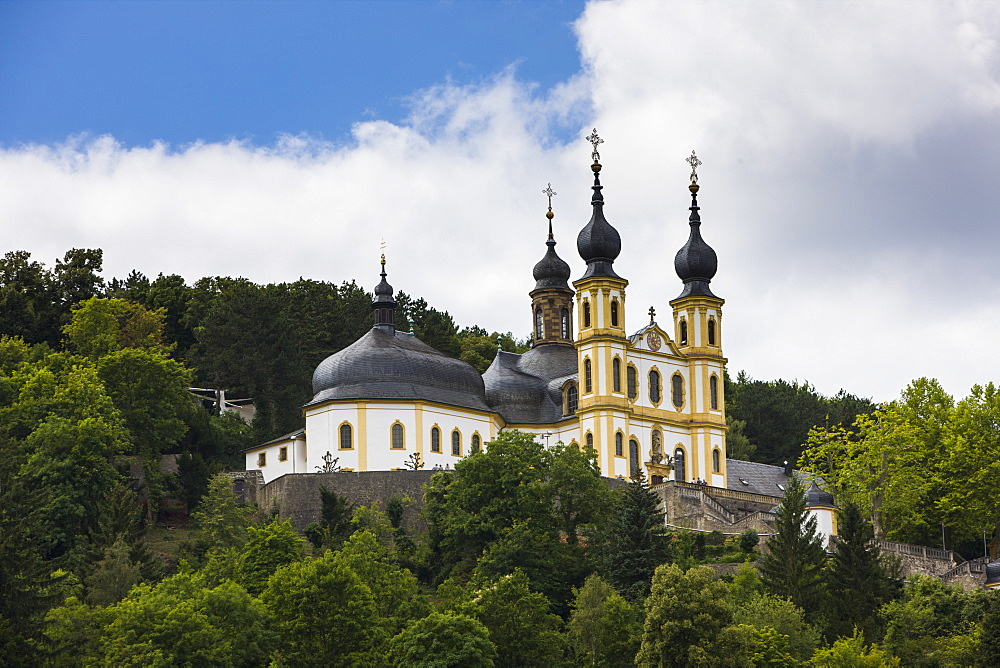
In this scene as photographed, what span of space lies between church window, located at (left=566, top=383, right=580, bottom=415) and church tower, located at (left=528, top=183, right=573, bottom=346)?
744 centimetres

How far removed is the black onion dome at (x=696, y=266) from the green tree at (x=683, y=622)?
37210 millimetres

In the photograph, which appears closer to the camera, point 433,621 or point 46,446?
point 433,621

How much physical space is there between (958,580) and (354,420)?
2905 cm

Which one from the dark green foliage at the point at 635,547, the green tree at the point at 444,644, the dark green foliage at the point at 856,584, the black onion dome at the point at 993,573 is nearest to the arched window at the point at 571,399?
the dark green foliage at the point at 635,547

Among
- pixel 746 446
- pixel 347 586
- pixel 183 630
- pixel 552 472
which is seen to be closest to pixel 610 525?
pixel 552 472

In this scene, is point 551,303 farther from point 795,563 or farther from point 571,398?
point 795,563

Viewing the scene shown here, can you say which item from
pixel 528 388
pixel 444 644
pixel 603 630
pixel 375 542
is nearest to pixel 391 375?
pixel 528 388

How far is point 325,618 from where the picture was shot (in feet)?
216

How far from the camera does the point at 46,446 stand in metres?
83.1

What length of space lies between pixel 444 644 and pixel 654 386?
35.9m

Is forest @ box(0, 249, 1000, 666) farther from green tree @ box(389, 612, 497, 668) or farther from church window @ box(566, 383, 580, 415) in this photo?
church window @ box(566, 383, 580, 415)

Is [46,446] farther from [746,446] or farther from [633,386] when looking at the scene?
[746,446]

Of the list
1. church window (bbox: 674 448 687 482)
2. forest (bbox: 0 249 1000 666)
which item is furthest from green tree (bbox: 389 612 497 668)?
church window (bbox: 674 448 687 482)

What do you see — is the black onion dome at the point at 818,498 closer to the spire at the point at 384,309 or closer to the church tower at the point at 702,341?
the church tower at the point at 702,341
